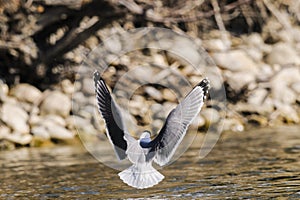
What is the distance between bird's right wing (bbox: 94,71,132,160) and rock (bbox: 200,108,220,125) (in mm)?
7158

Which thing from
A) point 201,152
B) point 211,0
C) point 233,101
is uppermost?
point 211,0

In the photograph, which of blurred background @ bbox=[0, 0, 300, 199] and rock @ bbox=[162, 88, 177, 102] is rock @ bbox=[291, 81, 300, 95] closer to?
blurred background @ bbox=[0, 0, 300, 199]

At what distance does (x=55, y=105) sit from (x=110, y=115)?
7250 mm

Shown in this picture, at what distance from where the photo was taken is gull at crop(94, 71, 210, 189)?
22.8ft

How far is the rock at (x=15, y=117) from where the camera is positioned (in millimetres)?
13391

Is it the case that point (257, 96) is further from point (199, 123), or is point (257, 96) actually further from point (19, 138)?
point (19, 138)

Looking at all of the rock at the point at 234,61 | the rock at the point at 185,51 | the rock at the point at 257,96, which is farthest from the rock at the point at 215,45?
the rock at the point at 257,96

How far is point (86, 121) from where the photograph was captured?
14.0m

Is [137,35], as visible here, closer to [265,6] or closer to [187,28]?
[187,28]

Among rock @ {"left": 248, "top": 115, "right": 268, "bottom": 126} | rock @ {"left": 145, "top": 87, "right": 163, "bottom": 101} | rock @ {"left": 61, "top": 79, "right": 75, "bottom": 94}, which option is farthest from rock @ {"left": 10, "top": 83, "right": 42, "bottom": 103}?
rock @ {"left": 248, "top": 115, "right": 268, "bottom": 126}

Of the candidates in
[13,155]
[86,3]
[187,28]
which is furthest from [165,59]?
[13,155]

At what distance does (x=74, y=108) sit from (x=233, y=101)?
334cm

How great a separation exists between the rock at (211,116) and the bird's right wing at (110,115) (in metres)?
7.16

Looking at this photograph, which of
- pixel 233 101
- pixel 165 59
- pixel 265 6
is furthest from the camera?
pixel 265 6
